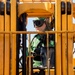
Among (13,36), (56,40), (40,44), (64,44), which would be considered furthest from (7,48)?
(40,44)

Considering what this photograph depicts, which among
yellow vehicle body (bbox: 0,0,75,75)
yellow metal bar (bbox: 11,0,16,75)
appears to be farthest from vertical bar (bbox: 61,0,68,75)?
yellow metal bar (bbox: 11,0,16,75)

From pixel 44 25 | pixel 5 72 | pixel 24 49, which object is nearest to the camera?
pixel 5 72

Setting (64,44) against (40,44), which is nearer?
(64,44)

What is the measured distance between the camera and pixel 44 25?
480 centimetres

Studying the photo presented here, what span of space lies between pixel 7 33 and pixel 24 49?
0.69 meters

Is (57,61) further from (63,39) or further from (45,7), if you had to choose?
(45,7)

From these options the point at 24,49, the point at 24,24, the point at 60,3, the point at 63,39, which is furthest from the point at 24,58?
the point at 60,3

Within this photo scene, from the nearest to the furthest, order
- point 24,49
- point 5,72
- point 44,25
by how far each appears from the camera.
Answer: point 5,72
point 24,49
point 44,25

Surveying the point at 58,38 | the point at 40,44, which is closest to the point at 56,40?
the point at 58,38

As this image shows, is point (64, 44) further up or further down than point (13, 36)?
further down

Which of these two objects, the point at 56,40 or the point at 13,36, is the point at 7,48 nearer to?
the point at 13,36

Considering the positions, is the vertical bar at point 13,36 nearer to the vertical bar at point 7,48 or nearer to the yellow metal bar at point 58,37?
the vertical bar at point 7,48

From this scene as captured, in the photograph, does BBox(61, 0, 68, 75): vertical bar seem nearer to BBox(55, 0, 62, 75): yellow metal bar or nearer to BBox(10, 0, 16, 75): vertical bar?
BBox(55, 0, 62, 75): yellow metal bar

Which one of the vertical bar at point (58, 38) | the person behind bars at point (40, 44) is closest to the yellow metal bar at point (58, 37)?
the vertical bar at point (58, 38)
